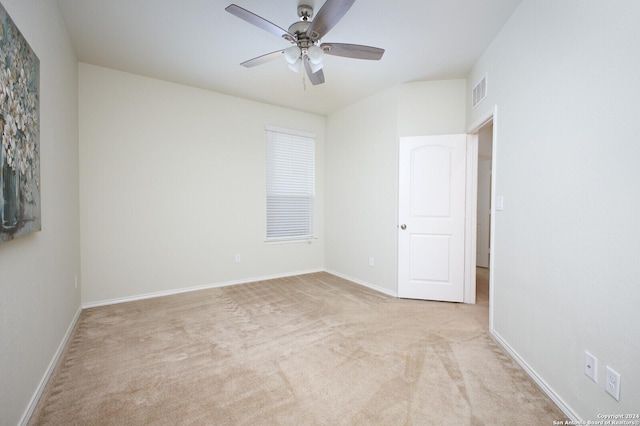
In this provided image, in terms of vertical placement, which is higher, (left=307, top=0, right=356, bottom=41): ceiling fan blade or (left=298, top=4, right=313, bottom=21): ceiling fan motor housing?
(left=298, top=4, right=313, bottom=21): ceiling fan motor housing

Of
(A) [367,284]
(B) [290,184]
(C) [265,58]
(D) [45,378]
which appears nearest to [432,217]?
(A) [367,284]

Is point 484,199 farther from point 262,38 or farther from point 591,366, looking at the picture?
point 262,38

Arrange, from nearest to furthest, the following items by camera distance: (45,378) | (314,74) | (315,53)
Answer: (45,378) < (315,53) < (314,74)

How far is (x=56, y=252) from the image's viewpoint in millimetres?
2145

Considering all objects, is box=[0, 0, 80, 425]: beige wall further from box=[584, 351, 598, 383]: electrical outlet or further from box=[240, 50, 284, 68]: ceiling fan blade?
box=[584, 351, 598, 383]: electrical outlet

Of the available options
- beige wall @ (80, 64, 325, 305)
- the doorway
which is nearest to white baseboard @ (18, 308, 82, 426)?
beige wall @ (80, 64, 325, 305)

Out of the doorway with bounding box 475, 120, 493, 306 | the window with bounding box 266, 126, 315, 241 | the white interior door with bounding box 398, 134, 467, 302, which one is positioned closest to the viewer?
the white interior door with bounding box 398, 134, 467, 302

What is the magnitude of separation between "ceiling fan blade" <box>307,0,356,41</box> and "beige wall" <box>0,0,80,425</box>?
5.23ft

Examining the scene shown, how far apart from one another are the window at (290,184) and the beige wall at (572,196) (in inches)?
116

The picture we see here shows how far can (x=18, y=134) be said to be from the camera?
1.39 m

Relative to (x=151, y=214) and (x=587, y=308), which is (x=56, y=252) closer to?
(x=151, y=214)

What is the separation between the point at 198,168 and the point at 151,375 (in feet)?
8.51

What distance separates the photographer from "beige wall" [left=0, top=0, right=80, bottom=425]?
1339 millimetres

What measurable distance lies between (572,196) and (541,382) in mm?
1183
